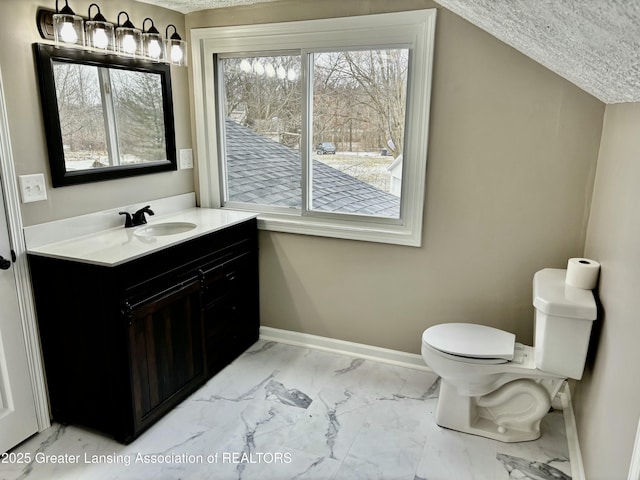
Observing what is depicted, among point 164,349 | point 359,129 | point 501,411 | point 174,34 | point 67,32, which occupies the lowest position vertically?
point 501,411

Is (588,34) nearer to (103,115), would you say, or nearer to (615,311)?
(615,311)

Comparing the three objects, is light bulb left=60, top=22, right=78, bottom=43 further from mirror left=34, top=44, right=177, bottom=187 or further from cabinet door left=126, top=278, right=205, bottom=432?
cabinet door left=126, top=278, right=205, bottom=432

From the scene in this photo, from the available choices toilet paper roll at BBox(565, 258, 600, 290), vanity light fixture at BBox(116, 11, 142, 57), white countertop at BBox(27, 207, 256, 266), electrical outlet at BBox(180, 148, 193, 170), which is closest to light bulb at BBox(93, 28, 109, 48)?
vanity light fixture at BBox(116, 11, 142, 57)

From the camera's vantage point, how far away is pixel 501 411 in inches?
86.7

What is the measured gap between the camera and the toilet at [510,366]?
6.34 ft

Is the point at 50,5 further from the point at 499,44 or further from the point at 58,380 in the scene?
the point at 499,44

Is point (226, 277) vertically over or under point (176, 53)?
under

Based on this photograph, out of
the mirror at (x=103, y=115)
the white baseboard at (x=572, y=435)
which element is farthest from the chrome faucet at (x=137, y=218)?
the white baseboard at (x=572, y=435)

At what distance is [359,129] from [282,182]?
621 millimetres

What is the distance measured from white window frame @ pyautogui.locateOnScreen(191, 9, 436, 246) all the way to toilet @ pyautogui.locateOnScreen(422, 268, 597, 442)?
69 centimetres

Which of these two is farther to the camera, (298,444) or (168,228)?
(168,228)

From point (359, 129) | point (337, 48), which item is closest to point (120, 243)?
point (359, 129)

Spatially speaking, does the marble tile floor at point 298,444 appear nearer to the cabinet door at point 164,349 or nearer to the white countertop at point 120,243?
the cabinet door at point 164,349

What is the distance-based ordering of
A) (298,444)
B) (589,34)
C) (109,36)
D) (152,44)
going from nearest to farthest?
(589,34), (298,444), (109,36), (152,44)
